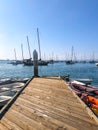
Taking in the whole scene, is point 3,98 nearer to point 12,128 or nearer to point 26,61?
point 12,128

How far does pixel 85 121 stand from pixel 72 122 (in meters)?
0.34

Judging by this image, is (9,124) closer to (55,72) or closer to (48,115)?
(48,115)

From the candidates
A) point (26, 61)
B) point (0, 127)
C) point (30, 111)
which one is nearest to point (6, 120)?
point (0, 127)

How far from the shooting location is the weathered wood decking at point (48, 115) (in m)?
4.22

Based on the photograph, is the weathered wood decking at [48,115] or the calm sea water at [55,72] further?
the calm sea water at [55,72]

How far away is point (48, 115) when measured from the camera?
494cm

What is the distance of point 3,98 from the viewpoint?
11898 millimetres

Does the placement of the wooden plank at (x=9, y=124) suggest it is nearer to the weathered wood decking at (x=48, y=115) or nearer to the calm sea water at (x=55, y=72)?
the weathered wood decking at (x=48, y=115)

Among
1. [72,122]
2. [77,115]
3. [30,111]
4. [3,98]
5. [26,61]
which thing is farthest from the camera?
[26,61]

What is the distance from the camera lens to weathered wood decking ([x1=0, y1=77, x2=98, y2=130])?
4219 mm

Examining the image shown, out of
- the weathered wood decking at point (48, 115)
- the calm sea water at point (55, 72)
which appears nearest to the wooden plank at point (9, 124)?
the weathered wood decking at point (48, 115)

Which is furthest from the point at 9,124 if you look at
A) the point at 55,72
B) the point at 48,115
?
the point at 55,72

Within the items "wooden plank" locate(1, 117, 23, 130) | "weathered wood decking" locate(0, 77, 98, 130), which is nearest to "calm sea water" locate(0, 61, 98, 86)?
"weathered wood decking" locate(0, 77, 98, 130)

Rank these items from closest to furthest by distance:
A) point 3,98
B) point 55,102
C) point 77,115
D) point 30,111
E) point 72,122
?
point 72,122, point 77,115, point 30,111, point 55,102, point 3,98
